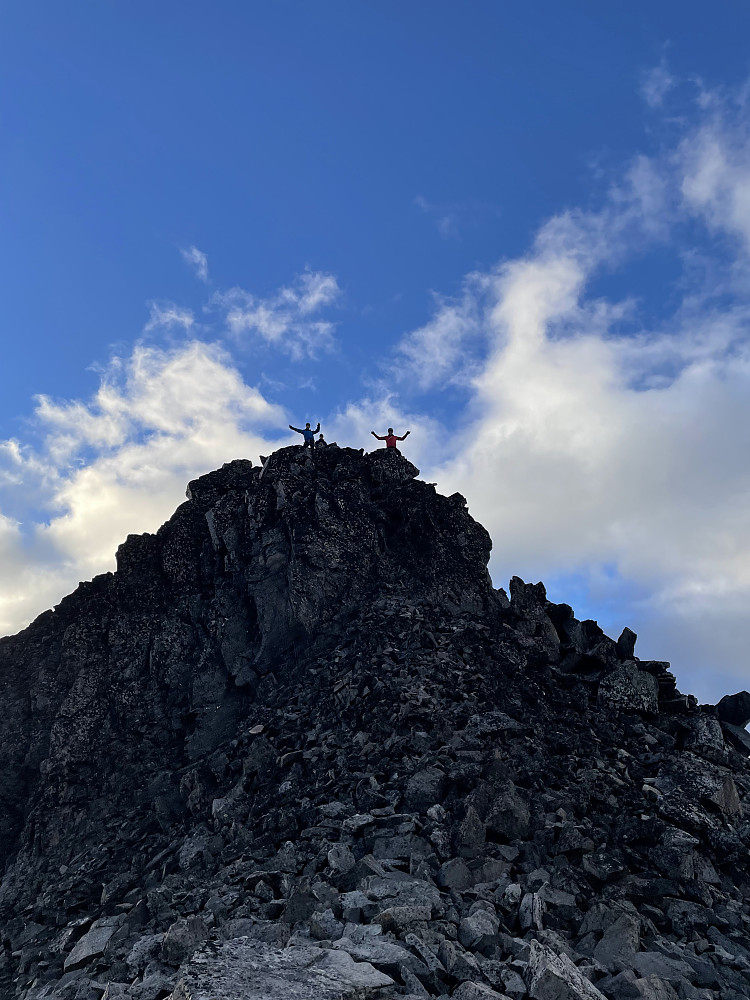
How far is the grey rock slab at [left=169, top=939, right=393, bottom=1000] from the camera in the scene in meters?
10.8

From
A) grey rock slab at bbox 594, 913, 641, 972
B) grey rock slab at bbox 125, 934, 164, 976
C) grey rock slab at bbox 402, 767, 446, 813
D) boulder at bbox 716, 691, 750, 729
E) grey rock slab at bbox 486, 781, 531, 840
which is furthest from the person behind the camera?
boulder at bbox 716, 691, 750, 729

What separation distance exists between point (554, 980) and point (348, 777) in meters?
8.83

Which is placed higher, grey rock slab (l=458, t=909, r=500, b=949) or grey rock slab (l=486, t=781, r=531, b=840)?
grey rock slab (l=486, t=781, r=531, b=840)

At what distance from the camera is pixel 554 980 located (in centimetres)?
1137

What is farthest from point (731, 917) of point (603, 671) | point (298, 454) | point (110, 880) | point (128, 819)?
point (298, 454)

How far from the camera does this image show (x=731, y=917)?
15.5 metres

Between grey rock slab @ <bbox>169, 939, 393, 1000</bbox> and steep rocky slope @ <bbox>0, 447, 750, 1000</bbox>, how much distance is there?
6 centimetres

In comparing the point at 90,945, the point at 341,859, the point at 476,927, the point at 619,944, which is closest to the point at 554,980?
the point at 476,927

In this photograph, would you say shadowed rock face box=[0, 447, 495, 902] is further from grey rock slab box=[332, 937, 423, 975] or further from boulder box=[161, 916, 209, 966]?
grey rock slab box=[332, 937, 423, 975]

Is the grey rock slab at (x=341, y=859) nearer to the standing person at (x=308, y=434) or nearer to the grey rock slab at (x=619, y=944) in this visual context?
the grey rock slab at (x=619, y=944)

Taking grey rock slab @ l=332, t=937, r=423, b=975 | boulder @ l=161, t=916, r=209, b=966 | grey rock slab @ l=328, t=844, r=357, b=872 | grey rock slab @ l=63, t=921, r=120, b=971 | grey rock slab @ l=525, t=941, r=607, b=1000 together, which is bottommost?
grey rock slab @ l=63, t=921, r=120, b=971

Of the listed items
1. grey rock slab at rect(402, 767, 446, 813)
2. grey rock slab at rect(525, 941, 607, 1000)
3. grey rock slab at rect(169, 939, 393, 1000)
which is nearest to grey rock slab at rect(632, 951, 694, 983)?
grey rock slab at rect(525, 941, 607, 1000)

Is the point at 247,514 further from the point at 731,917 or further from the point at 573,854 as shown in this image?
the point at 731,917

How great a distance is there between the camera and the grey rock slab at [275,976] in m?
10.8
